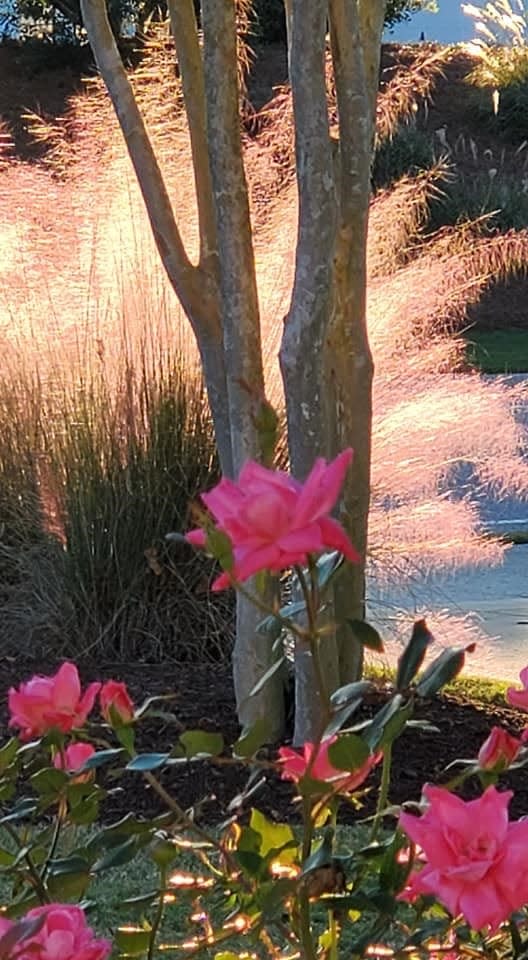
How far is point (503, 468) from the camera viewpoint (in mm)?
3805

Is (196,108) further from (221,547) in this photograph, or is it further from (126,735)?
(221,547)

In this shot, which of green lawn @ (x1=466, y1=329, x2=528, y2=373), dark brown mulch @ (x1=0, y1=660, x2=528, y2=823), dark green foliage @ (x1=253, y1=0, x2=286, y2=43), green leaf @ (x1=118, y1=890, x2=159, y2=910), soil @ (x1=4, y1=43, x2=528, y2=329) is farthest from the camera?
dark green foliage @ (x1=253, y1=0, x2=286, y2=43)

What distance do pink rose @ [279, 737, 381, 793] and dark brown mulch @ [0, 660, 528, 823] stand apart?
135cm

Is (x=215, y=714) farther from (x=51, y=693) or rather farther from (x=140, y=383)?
(x=51, y=693)

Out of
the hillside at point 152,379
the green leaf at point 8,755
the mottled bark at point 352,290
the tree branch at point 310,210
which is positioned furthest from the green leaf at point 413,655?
the hillside at point 152,379

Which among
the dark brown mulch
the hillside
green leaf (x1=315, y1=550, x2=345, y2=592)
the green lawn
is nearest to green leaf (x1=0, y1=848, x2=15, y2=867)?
green leaf (x1=315, y1=550, x2=345, y2=592)

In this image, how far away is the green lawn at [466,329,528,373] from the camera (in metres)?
9.84

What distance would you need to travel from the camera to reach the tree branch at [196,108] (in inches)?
126

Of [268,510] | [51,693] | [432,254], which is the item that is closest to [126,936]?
[51,693]

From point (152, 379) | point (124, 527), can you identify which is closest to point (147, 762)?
point (124, 527)

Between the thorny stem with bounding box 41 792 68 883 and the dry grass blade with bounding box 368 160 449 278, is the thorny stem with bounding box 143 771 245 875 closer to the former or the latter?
the thorny stem with bounding box 41 792 68 883

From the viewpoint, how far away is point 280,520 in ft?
2.64

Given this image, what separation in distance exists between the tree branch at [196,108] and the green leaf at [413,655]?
2.32m

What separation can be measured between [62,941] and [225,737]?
2.24 meters
